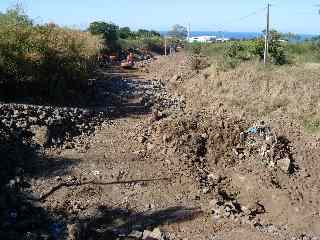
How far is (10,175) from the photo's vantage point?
981cm

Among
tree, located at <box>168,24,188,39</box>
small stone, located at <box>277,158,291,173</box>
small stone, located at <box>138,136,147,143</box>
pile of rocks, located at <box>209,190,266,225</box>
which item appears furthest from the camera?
tree, located at <box>168,24,188,39</box>

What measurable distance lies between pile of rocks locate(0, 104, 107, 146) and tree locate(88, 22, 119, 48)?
18.2 meters

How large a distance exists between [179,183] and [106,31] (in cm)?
2245

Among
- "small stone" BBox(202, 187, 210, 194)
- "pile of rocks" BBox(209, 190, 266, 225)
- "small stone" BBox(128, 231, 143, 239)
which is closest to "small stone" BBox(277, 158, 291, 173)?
"pile of rocks" BBox(209, 190, 266, 225)

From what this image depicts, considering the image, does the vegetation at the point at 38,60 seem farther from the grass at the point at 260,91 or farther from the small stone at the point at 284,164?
the small stone at the point at 284,164

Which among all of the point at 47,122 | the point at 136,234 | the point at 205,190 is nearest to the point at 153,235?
the point at 136,234

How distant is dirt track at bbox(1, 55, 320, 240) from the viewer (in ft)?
28.5

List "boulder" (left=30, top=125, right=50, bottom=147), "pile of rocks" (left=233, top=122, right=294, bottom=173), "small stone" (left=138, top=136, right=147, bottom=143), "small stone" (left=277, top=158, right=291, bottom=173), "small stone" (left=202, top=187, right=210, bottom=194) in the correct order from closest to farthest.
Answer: "small stone" (left=202, top=187, right=210, bottom=194), "small stone" (left=277, top=158, right=291, bottom=173), "pile of rocks" (left=233, top=122, right=294, bottom=173), "boulder" (left=30, top=125, right=50, bottom=147), "small stone" (left=138, top=136, right=147, bottom=143)

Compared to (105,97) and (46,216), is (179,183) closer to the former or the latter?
(46,216)

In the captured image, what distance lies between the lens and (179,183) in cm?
1015

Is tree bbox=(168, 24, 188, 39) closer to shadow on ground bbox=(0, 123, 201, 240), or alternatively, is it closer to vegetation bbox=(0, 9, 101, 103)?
vegetation bbox=(0, 9, 101, 103)

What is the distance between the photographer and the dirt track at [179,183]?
870 centimetres

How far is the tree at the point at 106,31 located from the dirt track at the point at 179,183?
59.1ft

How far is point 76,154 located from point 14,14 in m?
7.08
